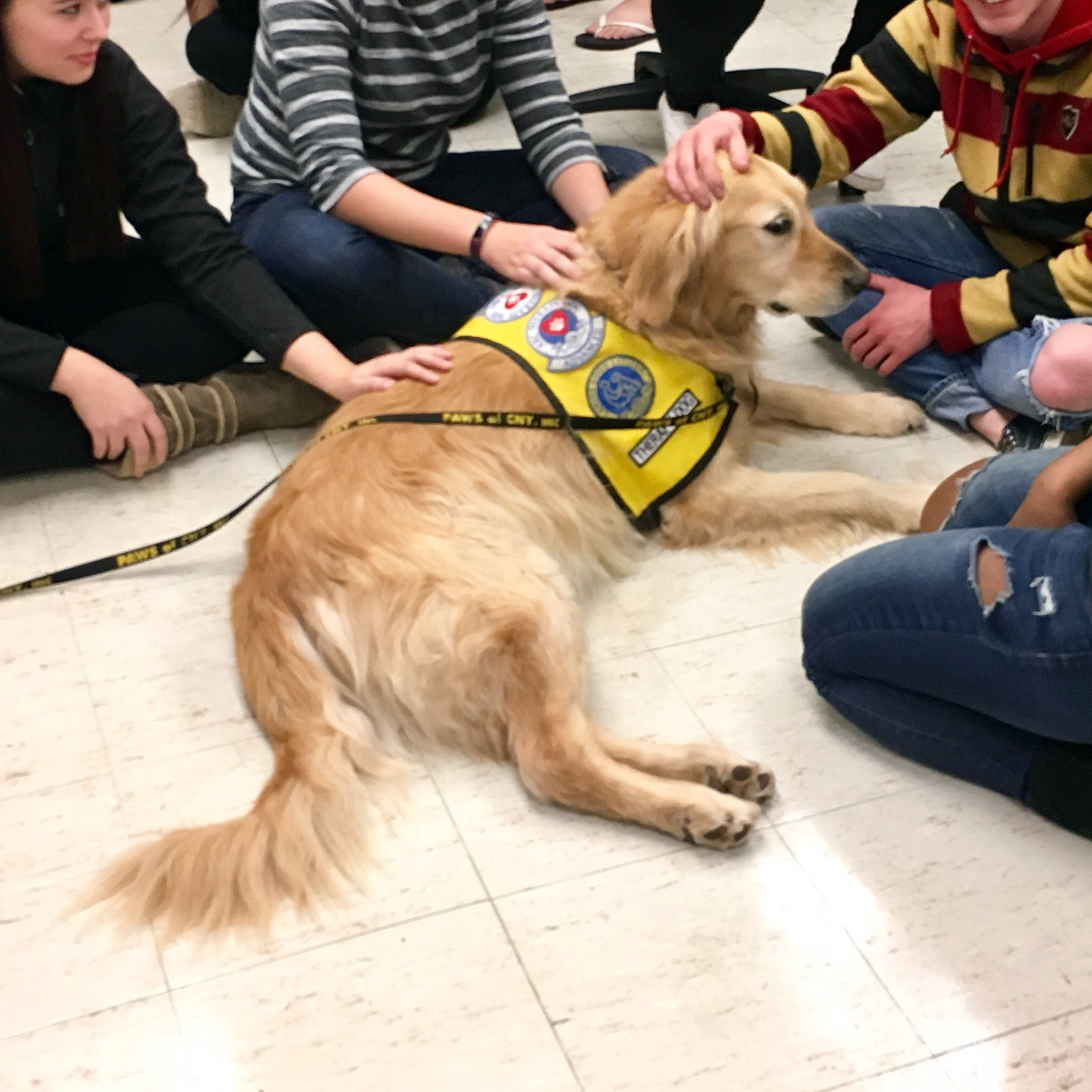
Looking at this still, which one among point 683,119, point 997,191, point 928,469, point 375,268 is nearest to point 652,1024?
point 928,469

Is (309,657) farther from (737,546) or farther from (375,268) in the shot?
(375,268)

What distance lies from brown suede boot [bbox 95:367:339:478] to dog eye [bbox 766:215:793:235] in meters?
1.09

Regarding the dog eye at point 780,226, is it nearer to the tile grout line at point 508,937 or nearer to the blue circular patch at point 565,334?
the blue circular patch at point 565,334

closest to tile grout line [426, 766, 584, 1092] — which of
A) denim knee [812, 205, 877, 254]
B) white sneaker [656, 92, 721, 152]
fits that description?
denim knee [812, 205, 877, 254]

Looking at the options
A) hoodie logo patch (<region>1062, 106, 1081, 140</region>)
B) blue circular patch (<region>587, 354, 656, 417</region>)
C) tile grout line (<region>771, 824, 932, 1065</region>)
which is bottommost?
tile grout line (<region>771, 824, 932, 1065</region>)

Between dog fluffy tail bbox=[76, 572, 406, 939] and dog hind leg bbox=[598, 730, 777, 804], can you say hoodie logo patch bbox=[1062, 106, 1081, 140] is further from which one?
dog fluffy tail bbox=[76, 572, 406, 939]

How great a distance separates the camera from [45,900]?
1.69m

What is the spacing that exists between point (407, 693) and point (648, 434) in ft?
2.27

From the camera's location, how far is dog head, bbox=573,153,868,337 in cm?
205

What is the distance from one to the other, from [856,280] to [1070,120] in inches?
19.3

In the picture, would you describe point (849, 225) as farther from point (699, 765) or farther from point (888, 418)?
point (699, 765)

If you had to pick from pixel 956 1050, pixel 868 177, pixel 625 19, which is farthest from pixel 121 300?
pixel 625 19

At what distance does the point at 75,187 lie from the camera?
2.31 m

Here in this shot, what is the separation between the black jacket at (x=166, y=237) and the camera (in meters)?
2.31
